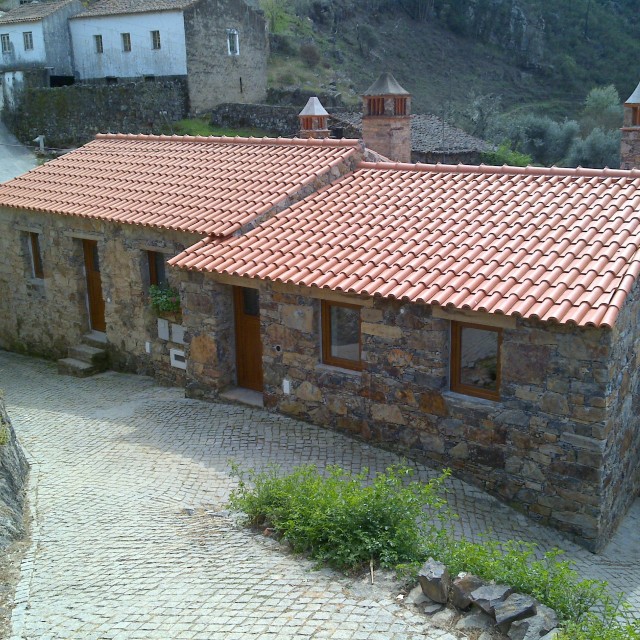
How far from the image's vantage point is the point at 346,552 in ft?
20.7

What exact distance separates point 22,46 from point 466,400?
33051 millimetres

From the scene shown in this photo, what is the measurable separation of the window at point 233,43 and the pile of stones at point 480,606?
3389 centimetres

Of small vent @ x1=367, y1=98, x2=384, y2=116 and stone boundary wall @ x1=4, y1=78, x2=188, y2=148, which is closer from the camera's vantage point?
small vent @ x1=367, y1=98, x2=384, y2=116

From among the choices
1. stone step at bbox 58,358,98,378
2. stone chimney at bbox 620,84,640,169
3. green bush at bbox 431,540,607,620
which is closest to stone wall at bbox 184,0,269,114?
stone chimney at bbox 620,84,640,169

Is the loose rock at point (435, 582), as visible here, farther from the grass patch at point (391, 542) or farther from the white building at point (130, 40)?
the white building at point (130, 40)

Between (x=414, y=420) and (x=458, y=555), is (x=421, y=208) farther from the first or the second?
(x=458, y=555)

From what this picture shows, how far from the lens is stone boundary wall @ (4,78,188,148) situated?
30.4 metres

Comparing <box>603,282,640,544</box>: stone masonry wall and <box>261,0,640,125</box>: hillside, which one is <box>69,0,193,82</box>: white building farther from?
<box>603,282,640,544</box>: stone masonry wall

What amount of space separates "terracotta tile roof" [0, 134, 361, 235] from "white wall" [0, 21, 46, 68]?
68.6ft

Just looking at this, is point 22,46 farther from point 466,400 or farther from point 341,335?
point 466,400

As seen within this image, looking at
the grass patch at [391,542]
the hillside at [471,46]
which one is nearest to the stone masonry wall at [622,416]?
the grass patch at [391,542]

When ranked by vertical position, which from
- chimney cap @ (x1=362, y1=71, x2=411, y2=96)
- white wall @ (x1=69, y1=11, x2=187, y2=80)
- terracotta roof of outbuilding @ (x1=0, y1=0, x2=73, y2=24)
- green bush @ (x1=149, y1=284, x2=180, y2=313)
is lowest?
green bush @ (x1=149, y1=284, x2=180, y2=313)

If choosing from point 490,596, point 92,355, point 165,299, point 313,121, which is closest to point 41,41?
point 313,121

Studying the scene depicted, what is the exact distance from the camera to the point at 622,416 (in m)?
8.37
